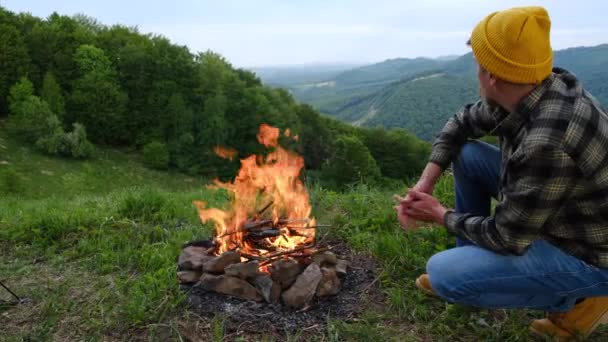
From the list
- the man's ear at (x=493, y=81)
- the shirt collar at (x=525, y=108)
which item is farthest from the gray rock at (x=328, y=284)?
the man's ear at (x=493, y=81)

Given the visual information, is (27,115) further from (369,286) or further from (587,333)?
(587,333)

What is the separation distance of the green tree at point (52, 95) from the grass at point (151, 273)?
35.0 metres

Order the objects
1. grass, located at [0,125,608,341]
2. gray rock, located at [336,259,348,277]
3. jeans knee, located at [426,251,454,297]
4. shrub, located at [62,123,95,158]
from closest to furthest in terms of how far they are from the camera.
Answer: jeans knee, located at [426,251,454,297] < grass, located at [0,125,608,341] < gray rock, located at [336,259,348,277] < shrub, located at [62,123,95,158]

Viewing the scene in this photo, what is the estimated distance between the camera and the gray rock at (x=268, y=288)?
3.40 metres

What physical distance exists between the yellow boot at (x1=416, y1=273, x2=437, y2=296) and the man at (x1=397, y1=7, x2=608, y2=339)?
567 mm

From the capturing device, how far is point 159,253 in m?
4.16

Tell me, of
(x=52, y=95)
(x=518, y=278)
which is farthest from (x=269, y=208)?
(x=52, y=95)

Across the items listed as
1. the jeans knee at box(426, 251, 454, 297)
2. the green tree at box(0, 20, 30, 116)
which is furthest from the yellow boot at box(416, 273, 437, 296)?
the green tree at box(0, 20, 30, 116)

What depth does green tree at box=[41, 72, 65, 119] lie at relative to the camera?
3678 cm

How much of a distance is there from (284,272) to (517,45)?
2141 millimetres

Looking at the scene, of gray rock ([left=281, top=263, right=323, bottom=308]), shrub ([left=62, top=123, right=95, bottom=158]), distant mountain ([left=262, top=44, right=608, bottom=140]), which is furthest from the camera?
distant mountain ([left=262, top=44, right=608, bottom=140])

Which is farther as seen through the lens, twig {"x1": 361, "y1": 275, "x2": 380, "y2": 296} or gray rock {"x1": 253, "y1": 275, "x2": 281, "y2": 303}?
twig {"x1": 361, "y1": 275, "x2": 380, "y2": 296}

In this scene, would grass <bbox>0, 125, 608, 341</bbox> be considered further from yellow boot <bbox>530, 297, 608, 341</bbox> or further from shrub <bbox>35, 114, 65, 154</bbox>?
shrub <bbox>35, 114, 65, 154</bbox>

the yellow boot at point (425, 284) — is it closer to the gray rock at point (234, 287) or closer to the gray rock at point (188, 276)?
the gray rock at point (234, 287)
